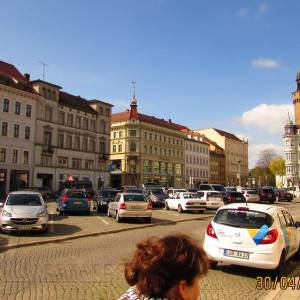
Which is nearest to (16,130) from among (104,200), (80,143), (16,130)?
(16,130)

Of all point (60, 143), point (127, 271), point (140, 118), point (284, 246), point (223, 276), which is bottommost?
point (223, 276)

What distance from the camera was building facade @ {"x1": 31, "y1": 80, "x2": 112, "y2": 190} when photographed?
201 ft

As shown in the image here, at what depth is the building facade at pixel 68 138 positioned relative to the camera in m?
61.3

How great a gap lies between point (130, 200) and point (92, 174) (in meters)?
50.7

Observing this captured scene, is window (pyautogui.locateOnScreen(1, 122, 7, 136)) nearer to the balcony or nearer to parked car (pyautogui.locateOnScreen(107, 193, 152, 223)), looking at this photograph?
the balcony

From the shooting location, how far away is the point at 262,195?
47.9 meters

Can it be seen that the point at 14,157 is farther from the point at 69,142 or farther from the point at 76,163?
the point at 76,163

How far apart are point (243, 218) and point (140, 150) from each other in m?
77.3

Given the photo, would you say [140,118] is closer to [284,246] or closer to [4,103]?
[4,103]

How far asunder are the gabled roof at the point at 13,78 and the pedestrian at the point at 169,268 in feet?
184

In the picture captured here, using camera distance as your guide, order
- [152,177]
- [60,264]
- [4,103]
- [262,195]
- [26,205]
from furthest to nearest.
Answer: [152,177] → [4,103] → [262,195] → [26,205] → [60,264]

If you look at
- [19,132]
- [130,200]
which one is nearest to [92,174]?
[19,132]
